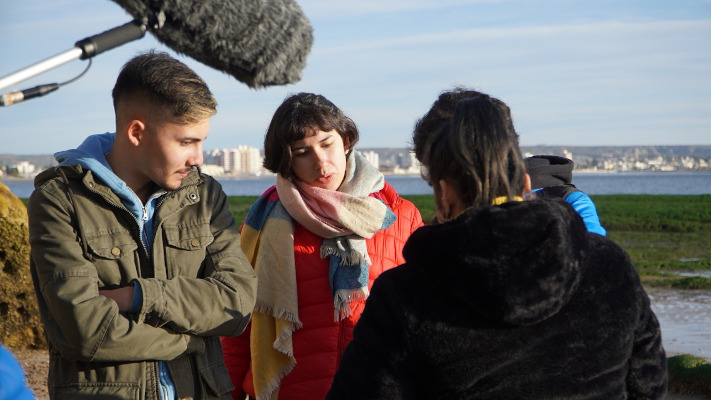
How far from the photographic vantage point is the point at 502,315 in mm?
2018

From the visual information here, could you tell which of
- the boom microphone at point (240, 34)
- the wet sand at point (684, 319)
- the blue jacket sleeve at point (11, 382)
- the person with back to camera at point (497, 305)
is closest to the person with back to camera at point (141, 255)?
the boom microphone at point (240, 34)

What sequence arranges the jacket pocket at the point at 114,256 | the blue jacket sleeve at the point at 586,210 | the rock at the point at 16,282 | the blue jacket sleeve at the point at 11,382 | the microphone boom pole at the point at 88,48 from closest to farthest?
the blue jacket sleeve at the point at 11,382, the microphone boom pole at the point at 88,48, the jacket pocket at the point at 114,256, the blue jacket sleeve at the point at 586,210, the rock at the point at 16,282

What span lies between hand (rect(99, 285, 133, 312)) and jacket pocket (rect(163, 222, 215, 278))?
22cm

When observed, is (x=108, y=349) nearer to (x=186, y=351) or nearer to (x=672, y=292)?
(x=186, y=351)

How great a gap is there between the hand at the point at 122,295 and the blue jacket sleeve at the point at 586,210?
187 centimetres

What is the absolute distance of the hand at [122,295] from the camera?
266 centimetres

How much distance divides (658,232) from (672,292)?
46.5 feet

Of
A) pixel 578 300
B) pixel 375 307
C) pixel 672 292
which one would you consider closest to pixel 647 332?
pixel 578 300

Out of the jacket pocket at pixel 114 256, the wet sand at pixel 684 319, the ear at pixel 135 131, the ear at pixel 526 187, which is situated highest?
the ear at pixel 135 131

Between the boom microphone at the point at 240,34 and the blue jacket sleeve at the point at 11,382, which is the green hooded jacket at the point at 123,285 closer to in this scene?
the boom microphone at the point at 240,34

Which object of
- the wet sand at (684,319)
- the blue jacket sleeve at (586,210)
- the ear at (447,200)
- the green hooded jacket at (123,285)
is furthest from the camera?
the wet sand at (684,319)

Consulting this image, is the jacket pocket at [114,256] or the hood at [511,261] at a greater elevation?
the hood at [511,261]

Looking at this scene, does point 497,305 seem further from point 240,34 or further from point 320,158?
point 320,158

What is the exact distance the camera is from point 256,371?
342 cm
